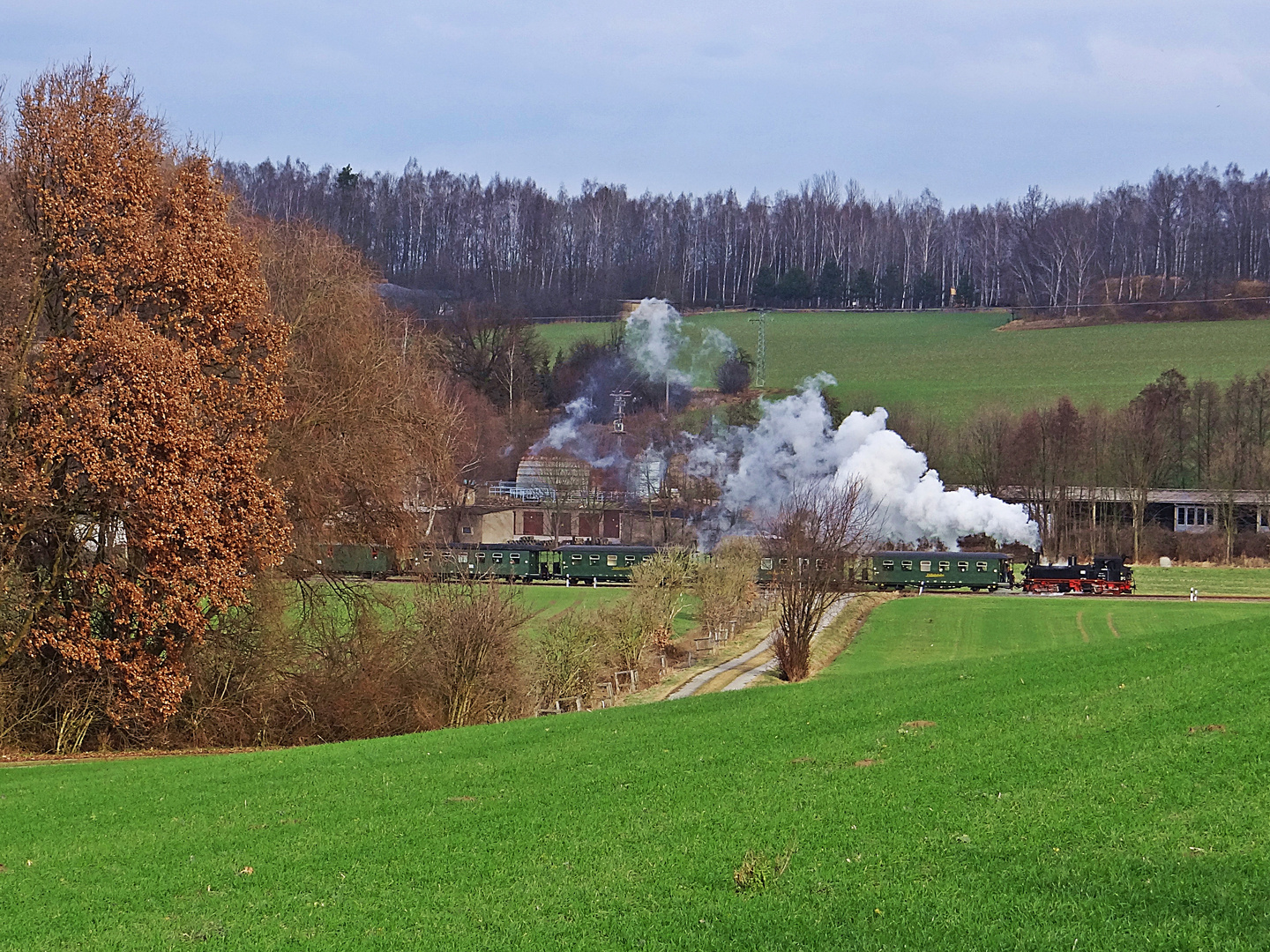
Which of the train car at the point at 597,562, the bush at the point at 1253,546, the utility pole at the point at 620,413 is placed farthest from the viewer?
the utility pole at the point at 620,413

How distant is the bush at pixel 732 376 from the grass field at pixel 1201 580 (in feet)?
117

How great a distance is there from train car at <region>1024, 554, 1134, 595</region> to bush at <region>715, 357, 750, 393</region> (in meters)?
38.5

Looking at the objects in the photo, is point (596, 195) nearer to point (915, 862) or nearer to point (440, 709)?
point (440, 709)

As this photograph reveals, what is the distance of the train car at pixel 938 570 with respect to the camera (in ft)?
232

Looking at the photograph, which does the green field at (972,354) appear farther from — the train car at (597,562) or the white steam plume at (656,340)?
the train car at (597,562)

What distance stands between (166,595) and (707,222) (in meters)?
124

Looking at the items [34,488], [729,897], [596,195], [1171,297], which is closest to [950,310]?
[1171,297]

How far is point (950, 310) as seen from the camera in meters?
134

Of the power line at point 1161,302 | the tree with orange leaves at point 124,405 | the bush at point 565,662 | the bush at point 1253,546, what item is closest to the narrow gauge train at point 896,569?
the bush at point 1253,546

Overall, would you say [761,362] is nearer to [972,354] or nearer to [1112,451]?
[972,354]

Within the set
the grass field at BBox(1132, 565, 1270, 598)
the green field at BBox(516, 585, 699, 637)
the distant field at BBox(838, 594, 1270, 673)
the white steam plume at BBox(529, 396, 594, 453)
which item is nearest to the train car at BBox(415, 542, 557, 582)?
the green field at BBox(516, 585, 699, 637)

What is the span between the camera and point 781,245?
141750 millimetres

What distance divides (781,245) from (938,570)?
7734cm

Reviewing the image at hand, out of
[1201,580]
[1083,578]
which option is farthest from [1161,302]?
[1083,578]
